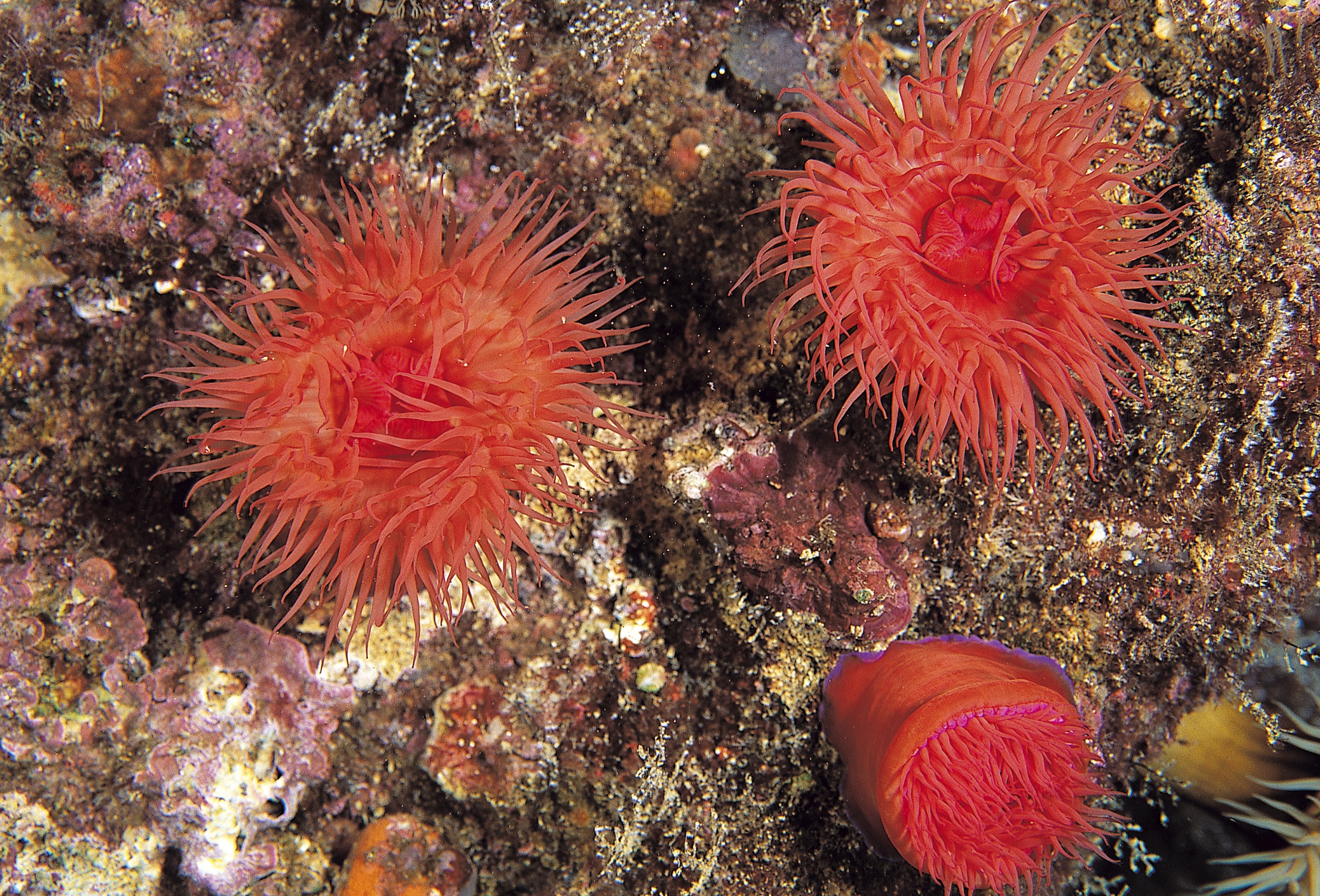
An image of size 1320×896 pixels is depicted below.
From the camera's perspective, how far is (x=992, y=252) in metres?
2.79

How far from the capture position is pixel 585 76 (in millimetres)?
3281

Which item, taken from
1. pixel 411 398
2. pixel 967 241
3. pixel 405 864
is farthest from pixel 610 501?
pixel 405 864

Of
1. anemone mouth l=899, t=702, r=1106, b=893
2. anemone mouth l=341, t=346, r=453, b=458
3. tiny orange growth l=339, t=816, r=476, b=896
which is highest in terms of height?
anemone mouth l=899, t=702, r=1106, b=893

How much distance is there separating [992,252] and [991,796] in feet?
6.83

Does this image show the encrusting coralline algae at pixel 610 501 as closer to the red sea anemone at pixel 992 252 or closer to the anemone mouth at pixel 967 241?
the red sea anemone at pixel 992 252

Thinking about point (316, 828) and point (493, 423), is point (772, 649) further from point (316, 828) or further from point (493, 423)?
point (316, 828)

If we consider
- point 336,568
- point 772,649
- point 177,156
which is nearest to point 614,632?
point 772,649

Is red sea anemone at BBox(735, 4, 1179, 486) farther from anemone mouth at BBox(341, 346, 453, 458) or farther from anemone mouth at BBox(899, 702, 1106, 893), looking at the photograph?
anemone mouth at BBox(341, 346, 453, 458)

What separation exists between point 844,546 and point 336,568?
78.5 inches

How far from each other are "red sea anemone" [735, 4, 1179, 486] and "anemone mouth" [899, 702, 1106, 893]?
1026 millimetres

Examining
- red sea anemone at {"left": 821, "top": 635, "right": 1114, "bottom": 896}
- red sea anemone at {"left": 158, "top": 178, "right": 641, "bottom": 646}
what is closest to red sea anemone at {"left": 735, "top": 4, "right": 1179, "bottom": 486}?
red sea anemone at {"left": 158, "top": 178, "right": 641, "bottom": 646}

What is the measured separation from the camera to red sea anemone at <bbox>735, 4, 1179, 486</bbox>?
2.54 metres

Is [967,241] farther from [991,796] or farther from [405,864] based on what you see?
[405,864]

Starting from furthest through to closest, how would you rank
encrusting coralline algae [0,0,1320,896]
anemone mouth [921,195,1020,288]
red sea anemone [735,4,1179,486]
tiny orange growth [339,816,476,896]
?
tiny orange growth [339,816,476,896]
encrusting coralline algae [0,0,1320,896]
anemone mouth [921,195,1020,288]
red sea anemone [735,4,1179,486]
